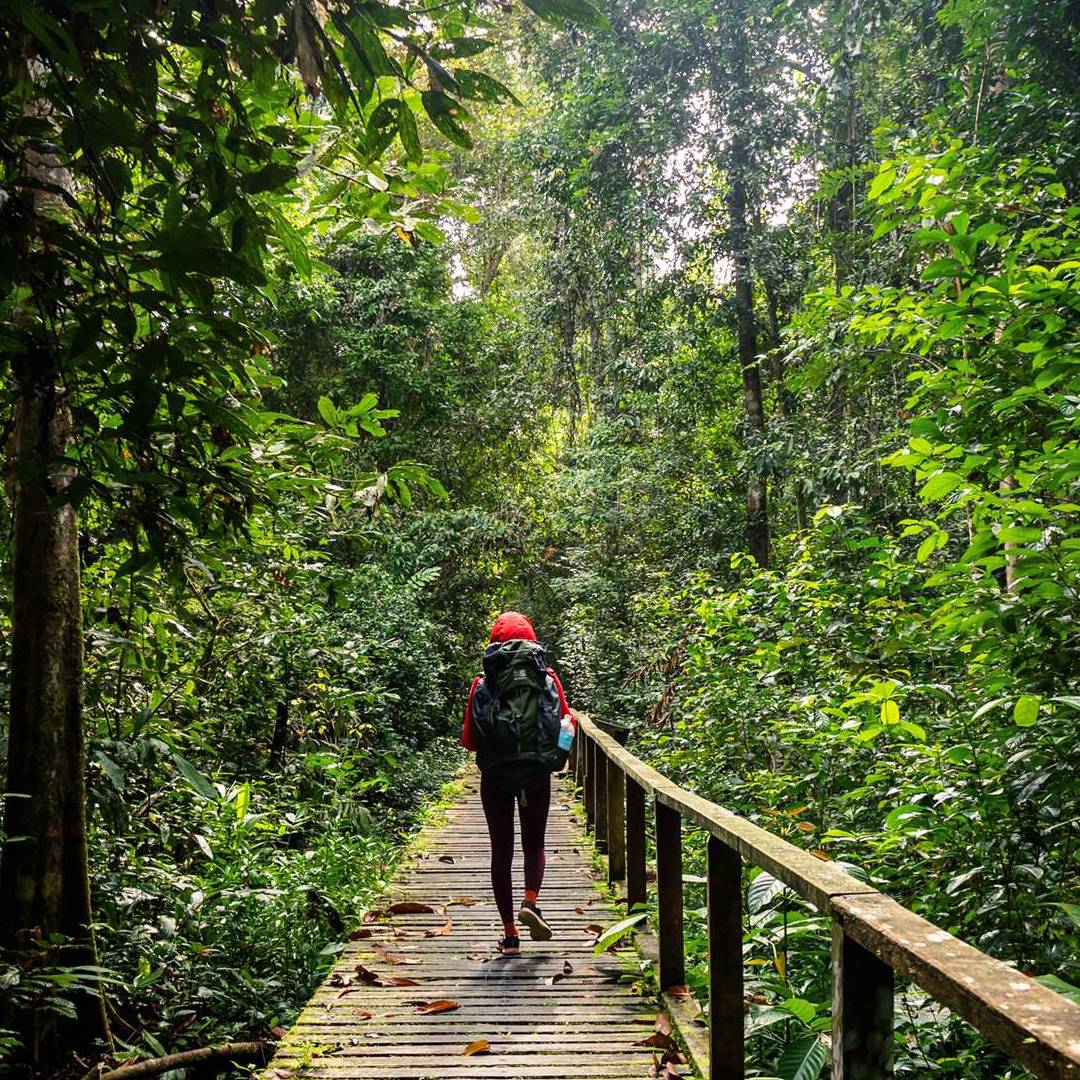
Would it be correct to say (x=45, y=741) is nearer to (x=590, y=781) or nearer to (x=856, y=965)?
(x=856, y=965)

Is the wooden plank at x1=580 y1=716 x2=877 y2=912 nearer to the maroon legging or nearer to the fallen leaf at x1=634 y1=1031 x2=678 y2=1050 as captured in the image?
the fallen leaf at x1=634 y1=1031 x2=678 y2=1050

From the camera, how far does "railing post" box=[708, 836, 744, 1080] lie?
2.85 metres

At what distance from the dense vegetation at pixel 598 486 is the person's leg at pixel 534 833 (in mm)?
1314

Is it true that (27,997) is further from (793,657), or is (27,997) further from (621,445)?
(621,445)

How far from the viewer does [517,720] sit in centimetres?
500

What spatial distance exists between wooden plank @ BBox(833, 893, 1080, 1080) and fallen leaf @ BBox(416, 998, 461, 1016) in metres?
2.89

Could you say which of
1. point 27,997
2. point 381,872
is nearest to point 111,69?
point 27,997

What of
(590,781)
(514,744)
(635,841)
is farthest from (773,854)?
(590,781)

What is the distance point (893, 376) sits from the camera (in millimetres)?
10828

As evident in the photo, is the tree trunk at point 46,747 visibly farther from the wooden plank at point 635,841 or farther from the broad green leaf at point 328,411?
the wooden plank at point 635,841

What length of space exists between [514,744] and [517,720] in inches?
5.2

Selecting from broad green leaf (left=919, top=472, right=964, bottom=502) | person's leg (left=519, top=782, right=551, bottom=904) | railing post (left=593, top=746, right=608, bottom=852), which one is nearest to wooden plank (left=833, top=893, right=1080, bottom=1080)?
broad green leaf (left=919, top=472, right=964, bottom=502)

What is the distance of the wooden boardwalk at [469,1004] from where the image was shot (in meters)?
3.59

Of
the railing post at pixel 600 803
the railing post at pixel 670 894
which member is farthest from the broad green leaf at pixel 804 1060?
the railing post at pixel 600 803
